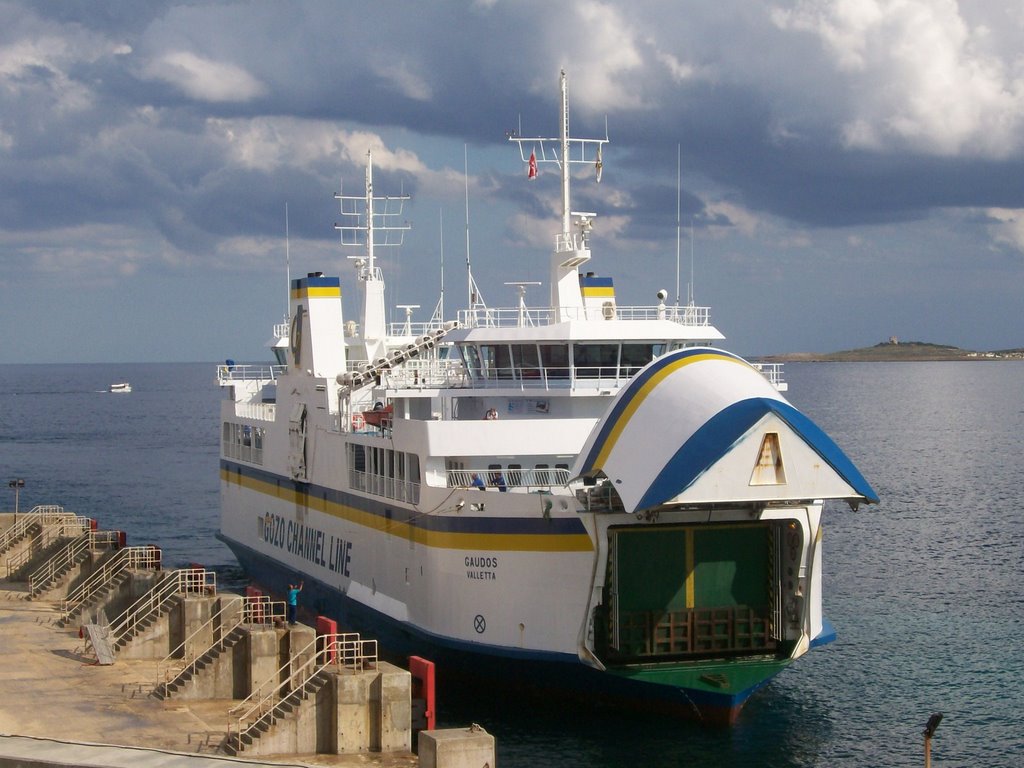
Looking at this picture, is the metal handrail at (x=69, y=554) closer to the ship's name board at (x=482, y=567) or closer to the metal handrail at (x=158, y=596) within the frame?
the metal handrail at (x=158, y=596)

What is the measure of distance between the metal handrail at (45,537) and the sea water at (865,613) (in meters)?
5.44

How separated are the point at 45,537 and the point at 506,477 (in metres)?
22.8

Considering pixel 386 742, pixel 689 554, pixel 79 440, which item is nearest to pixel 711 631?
pixel 689 554

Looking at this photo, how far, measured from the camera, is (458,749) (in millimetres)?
21844

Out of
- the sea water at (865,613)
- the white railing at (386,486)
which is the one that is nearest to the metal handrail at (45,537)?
the sea water at (865,613)

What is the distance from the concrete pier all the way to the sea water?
5115mm

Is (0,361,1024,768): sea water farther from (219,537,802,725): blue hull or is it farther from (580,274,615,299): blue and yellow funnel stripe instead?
(580,274,615,299): blue and yellow funnel stripe

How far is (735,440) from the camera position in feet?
75.5

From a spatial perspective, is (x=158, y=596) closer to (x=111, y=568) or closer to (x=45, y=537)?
(x=111, y=568)

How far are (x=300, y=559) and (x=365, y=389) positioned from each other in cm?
581

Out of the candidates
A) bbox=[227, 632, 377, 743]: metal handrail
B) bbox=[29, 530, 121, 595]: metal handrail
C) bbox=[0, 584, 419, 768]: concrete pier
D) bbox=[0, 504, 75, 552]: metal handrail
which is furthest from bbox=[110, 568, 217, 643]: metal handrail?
bbox=[0, 504, 75, 552]: metal handrail

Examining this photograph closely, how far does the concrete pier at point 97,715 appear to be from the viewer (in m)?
21.4

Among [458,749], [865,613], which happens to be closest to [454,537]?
[458,749]

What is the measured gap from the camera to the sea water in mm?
26188
